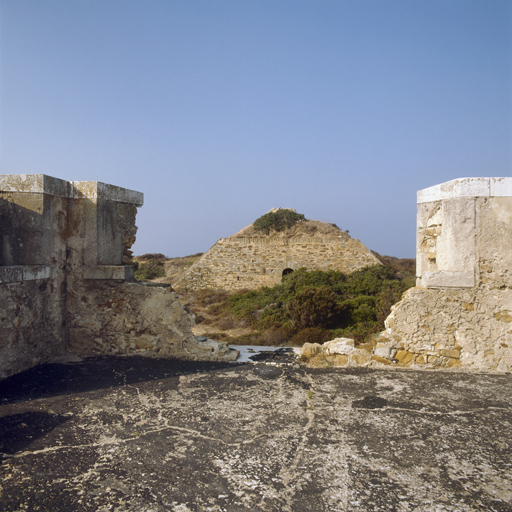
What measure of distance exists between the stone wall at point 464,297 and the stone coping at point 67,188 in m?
3.49

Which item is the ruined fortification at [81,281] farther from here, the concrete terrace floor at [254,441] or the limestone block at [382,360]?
the limestone block at [382,360]

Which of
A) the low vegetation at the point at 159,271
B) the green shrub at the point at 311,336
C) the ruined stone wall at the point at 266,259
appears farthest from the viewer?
the low vegetation at the point at 159,271

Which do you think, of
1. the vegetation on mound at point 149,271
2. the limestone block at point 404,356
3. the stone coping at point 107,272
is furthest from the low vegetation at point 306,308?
the vegetation on mound at point 149,271

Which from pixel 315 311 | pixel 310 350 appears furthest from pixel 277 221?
pixel 310 350

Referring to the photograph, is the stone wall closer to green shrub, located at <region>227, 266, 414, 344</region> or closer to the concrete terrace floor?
the concrete terrace floor

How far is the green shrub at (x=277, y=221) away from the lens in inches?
773

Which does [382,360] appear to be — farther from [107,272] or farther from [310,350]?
[107,272]

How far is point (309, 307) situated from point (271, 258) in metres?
8.23

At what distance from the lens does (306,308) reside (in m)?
10.7

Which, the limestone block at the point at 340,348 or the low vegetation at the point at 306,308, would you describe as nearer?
the limestone block at the point at 340,348

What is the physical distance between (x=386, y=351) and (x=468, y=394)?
97 cm

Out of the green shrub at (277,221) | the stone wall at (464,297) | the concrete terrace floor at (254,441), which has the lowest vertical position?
the concrete terrace floor at (254,441)

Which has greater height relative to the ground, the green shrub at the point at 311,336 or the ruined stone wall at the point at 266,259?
the ruined stone wall at the point at 266,259

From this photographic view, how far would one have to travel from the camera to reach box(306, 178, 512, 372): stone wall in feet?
14.5
